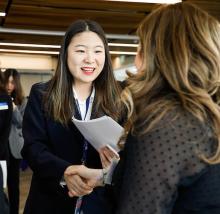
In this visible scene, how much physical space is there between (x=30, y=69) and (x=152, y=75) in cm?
1328

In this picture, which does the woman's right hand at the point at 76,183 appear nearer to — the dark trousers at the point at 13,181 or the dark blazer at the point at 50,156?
the dark blazer at the point at 50,156

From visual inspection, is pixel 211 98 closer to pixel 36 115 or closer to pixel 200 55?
pixel 200 55

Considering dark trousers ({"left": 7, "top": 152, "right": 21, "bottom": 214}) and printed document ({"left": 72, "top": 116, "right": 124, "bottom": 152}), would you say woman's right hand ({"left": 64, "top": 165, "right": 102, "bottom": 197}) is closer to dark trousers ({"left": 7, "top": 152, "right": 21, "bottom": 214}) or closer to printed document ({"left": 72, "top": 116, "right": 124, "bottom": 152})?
printed document ({"left": 72, "top": 116, "right": 124, "bottom": 152})

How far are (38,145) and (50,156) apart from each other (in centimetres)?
8

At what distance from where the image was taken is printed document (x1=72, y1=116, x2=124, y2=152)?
1513mm

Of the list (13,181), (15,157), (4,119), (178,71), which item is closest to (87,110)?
(178,71)

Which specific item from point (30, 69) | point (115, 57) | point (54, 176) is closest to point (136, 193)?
point (54, 176)

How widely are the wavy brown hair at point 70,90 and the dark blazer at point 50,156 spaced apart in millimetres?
46

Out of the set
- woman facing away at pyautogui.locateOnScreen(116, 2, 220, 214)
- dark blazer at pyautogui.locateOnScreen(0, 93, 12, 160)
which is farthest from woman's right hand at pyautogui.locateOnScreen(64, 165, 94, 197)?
dark blazer at pyautogui.locateOnScreen(0, 93, 12, 160)

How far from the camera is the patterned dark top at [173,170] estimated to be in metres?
1.05

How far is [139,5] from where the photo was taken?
6.95 meters

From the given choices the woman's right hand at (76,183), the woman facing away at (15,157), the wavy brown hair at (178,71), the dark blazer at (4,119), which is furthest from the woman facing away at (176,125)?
the woman facing away at (15,157)

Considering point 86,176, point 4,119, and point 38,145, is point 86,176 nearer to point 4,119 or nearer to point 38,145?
point 38,145

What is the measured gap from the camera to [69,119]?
1.83 meters
